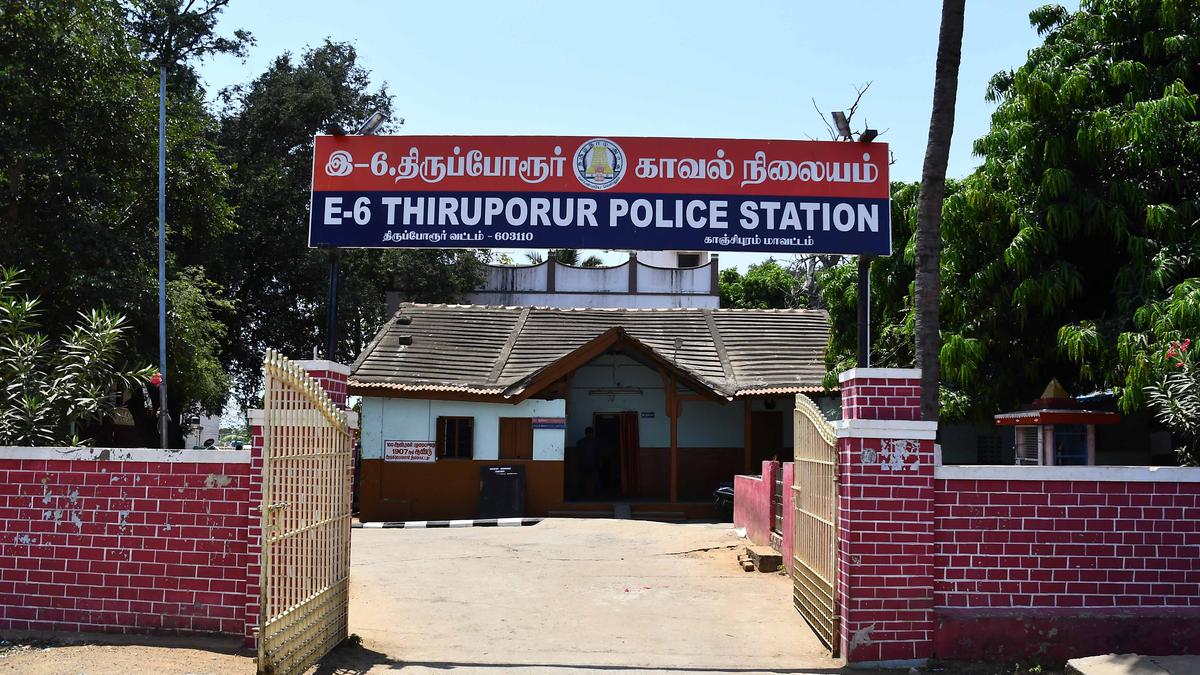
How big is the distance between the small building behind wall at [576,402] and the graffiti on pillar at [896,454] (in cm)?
1398

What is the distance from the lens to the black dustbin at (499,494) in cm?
2138

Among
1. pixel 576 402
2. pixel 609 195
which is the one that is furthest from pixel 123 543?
pixel 576 402

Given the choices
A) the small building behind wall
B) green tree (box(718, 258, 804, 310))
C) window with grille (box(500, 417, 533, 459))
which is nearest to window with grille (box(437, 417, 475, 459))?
the small building behind wall

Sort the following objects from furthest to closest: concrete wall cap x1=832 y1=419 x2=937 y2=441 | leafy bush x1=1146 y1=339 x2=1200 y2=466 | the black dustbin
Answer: the black dustbin, leafy bush x1=1146 y1=339 x2=1200 y2=466, concrete wall cap x1=832 y1=419 x2=937 y2=441

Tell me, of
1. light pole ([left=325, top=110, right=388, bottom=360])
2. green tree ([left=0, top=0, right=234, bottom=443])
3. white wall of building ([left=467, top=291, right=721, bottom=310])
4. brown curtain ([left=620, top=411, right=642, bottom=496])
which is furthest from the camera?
white wall of building ([left=467, top=291, right=721, bottom=310])

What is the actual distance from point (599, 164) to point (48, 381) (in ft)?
17.2

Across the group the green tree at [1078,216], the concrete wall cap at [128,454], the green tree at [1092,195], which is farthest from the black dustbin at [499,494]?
the concrete wall cap at [128,454]

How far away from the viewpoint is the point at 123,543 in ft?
26.8

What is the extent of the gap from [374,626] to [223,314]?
88.6 ft

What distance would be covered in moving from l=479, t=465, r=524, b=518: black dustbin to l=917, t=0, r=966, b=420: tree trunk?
12087mm

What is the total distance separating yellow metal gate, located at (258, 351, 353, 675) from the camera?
6.89 meters

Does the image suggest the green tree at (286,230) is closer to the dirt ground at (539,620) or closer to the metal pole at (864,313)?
the dirt ground at (539,620)

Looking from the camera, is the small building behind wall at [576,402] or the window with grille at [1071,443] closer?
the window with grille at [1071,443]

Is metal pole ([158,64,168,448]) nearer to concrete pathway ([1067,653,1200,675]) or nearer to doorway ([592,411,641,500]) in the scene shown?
doorway ([592,411,641,500])
